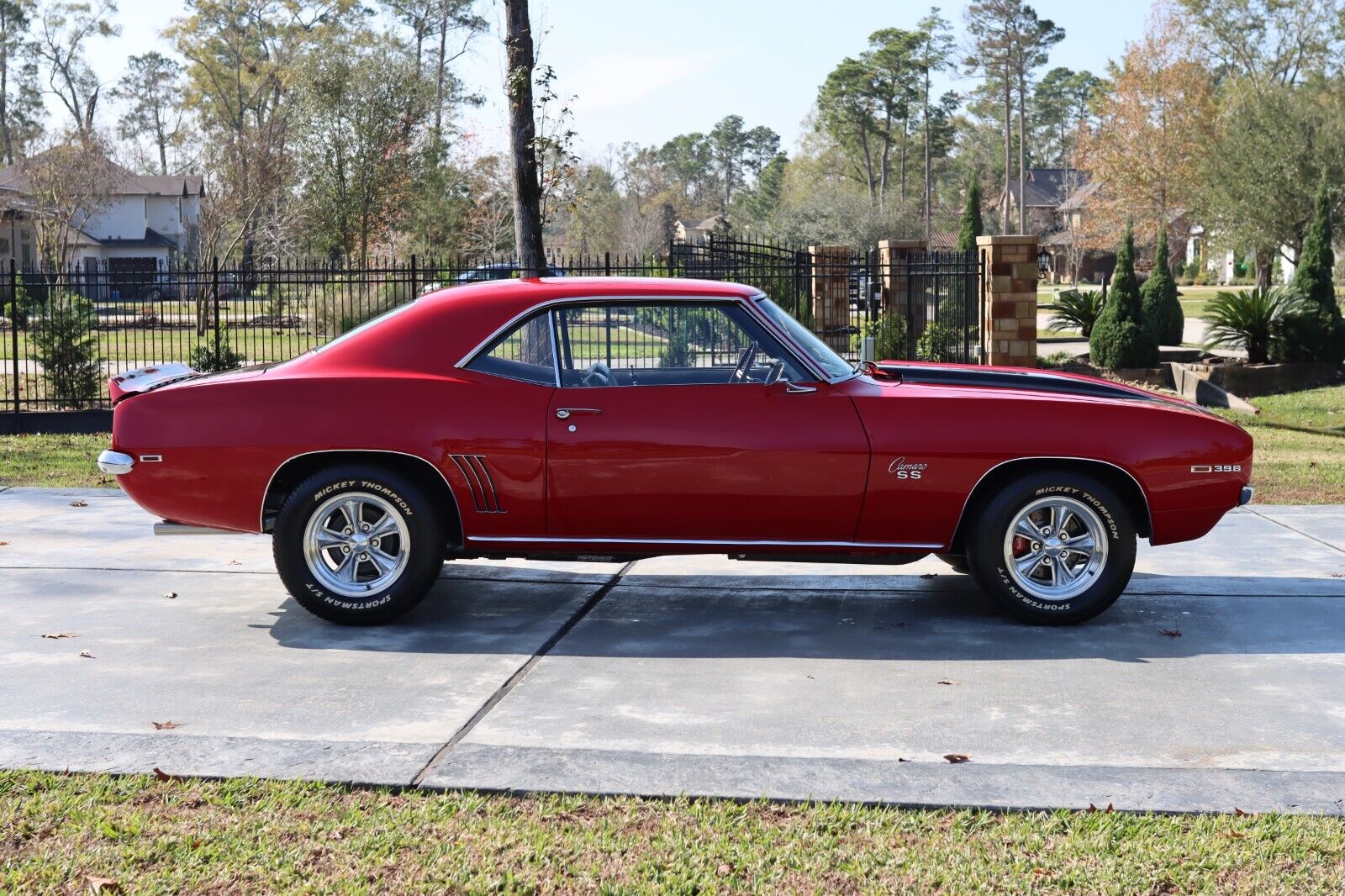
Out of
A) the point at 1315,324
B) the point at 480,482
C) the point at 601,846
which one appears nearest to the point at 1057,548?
the point at 480,482

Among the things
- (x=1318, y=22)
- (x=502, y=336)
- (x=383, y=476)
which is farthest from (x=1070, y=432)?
(x=1318, y=22)

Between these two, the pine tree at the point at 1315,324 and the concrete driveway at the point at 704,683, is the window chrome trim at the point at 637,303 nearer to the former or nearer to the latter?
the concrete driveway at the point at 704,683

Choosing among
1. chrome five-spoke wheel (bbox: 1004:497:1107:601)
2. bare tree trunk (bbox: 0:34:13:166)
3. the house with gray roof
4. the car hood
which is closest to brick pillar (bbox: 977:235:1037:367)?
the car hood

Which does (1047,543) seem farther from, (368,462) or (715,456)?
(368,462)

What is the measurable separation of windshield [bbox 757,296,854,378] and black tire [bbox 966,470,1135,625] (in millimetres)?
927

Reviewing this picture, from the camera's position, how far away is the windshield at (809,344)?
634 centimetres

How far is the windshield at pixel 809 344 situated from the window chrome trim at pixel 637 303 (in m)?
0.05

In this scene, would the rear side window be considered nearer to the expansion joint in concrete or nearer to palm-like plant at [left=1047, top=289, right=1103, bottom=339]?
the expansion joint in concrete

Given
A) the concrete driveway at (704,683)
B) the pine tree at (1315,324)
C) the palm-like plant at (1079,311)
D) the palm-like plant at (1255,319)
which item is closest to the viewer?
the concrete driveway at (704,683)

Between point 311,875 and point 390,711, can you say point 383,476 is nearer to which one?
point 390,711

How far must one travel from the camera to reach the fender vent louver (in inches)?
245

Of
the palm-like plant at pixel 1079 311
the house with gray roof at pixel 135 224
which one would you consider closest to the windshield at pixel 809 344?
the palm-like plant at pixel 1079 311

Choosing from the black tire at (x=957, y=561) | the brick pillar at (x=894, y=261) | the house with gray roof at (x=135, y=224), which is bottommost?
the black tire at (x=957, y=561)

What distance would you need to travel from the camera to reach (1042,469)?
630 cm
